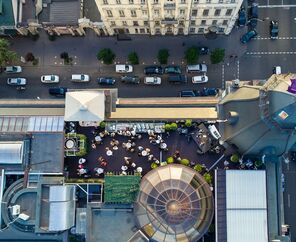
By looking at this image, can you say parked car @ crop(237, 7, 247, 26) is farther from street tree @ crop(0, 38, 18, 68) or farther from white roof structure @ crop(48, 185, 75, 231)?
white roof structure @ crop(48, 185, 75, 231)

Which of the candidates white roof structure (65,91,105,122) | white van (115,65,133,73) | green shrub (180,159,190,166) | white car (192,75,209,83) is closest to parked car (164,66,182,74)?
white car (192,75,209,83)

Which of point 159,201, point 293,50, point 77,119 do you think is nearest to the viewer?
point 159,201

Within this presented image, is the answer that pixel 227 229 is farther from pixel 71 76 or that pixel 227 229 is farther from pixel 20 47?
pixel 20 47

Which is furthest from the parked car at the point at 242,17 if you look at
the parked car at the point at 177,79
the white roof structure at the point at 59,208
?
the white roof structure at the point at 59,208

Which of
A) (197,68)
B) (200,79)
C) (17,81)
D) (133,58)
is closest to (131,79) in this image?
(133,58)

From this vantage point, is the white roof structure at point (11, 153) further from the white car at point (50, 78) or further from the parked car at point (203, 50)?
the parked car at point (203, 50)

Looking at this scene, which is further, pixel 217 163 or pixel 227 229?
pixel 217 163

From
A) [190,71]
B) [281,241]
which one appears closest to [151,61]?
[190,71]
